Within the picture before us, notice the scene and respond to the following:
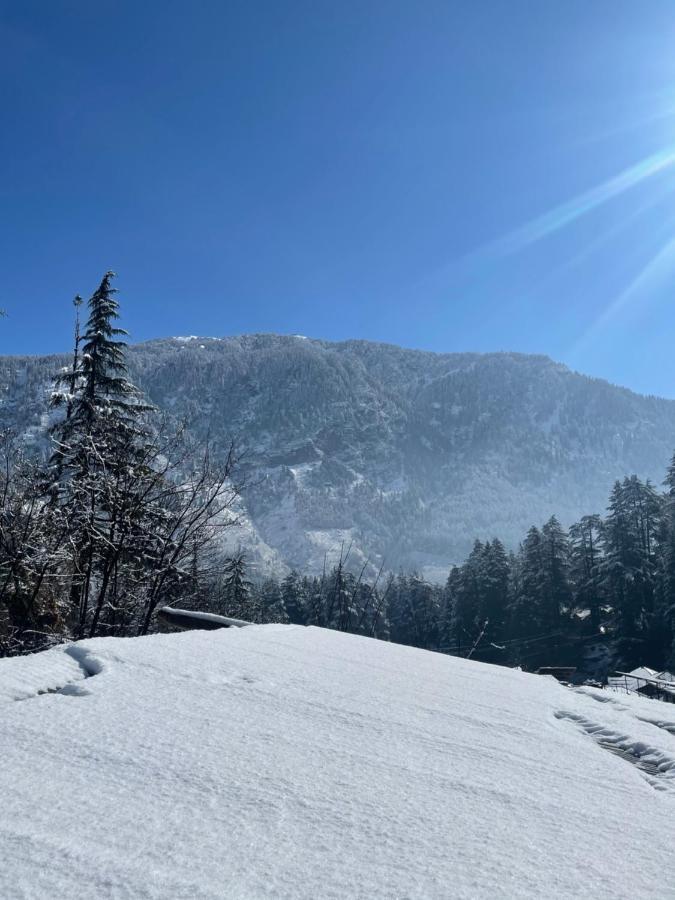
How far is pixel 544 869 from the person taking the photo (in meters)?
1.43

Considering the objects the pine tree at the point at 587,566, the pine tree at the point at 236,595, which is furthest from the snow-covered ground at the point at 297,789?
the pine tree at the point at 587,566

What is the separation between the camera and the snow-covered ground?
4.12ft

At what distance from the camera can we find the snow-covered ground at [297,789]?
125 cm

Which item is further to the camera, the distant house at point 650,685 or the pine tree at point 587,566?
the pine tree at point 587,566

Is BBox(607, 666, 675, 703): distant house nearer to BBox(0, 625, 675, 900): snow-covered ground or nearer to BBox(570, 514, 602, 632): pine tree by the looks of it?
BBox(0, 625, 675, 900): snow-covered ground

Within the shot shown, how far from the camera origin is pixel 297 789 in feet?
5.53

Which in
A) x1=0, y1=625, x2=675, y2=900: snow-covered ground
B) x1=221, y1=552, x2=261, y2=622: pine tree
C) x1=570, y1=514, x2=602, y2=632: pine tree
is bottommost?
x1=221, y1=552, x2=261, y2=622: pine tree

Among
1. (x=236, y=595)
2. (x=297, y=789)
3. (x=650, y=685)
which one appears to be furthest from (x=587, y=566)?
(x=297, y=789)

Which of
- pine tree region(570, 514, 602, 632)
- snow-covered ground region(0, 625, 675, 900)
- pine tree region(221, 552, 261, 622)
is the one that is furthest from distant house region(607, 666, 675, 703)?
pine tree region(221, 552, 261, 622)

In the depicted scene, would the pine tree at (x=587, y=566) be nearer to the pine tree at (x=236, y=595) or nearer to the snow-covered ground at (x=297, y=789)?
the pine tree at (x=236, y=595)

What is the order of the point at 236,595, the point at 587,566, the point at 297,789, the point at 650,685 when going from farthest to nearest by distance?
the point at 587,566
the point at 236,595
the point at 650,685
the point at 297,789

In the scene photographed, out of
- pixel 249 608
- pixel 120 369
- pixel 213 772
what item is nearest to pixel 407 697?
pixel 213 772

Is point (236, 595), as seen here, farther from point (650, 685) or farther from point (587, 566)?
point (587, 566)

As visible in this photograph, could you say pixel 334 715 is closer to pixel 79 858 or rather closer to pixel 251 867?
pixel 251 867
